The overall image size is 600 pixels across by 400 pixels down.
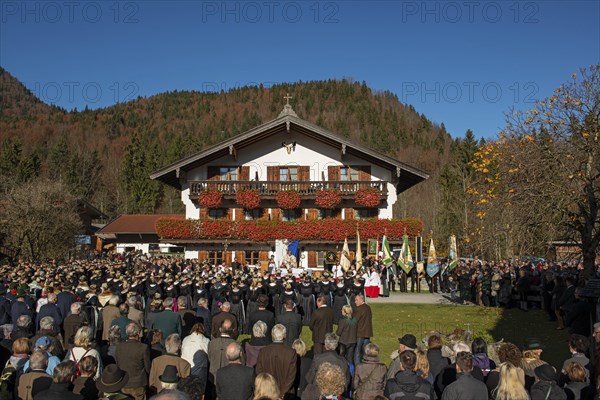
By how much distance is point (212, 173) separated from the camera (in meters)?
38.8

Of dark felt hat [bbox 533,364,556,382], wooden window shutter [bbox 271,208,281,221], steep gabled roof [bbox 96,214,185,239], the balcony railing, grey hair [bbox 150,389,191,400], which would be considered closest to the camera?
grey hair [bbox 150,389,191,400]

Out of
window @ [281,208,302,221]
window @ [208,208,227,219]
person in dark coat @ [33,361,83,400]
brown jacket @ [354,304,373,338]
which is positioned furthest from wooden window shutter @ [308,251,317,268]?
person in dark coat @ [33,361,83,400]

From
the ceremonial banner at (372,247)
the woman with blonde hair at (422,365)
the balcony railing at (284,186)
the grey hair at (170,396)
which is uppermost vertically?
the balcony railing at (284,186)

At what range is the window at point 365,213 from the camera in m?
37.9

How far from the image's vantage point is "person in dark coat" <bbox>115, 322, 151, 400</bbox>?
24.8ft

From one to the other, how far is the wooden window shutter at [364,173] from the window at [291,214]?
4.98 m

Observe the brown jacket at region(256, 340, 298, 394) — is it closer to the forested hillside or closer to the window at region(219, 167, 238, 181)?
the window at region(219, 167, 238, 181)

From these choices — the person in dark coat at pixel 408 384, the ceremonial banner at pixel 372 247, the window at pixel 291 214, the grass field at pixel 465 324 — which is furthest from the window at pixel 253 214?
the person in dark coat at pixel 408 384

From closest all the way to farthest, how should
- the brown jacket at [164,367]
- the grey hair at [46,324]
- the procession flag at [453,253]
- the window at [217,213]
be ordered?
the brown jacket at [164,367]
the grey hair at [46,324]
the procession flag at [453,253]
the window at [217,213]

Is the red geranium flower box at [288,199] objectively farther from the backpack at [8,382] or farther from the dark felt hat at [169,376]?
the dark felt hat at [169,376]

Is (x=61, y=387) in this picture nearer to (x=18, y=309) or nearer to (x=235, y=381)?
(x=235, y=381)

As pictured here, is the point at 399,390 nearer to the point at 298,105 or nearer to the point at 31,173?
the point at 31,173

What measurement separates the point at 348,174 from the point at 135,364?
104 ft

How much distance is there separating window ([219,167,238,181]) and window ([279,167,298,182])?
3.27m
